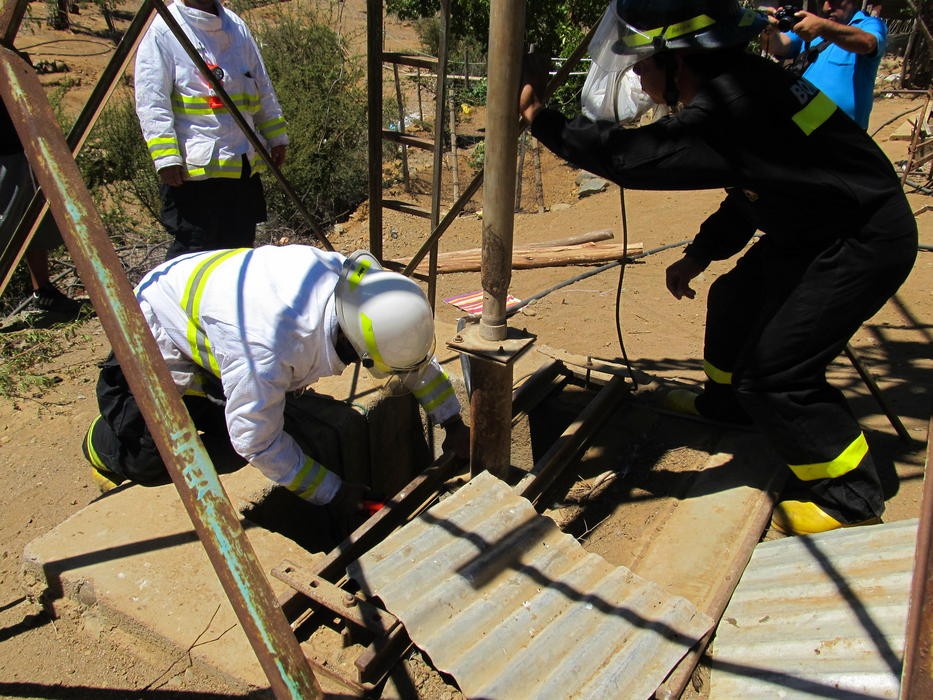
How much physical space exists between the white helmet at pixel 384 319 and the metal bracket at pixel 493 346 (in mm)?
126

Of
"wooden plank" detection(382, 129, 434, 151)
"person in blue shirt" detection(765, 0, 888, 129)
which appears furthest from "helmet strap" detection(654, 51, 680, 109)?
"person in blue shirt" detection(765, 0, 888, 129)

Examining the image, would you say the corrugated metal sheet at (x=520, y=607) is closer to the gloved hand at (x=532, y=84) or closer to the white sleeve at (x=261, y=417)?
the white sleeve at (x=261, y=417)

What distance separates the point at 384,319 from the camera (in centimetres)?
241

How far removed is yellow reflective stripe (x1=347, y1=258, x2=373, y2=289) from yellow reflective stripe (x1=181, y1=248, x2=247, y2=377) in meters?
0.51

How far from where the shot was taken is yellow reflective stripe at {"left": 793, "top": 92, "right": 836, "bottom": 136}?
2.26 m

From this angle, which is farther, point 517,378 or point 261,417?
point 517,378

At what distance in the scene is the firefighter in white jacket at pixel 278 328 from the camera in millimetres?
2441

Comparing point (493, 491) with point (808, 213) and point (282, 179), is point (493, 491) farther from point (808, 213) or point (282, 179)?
point (282, 179)

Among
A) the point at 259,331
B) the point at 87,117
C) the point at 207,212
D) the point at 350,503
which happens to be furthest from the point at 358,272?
the point at 207,212

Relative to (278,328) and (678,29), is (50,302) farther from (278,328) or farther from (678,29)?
(678,29)

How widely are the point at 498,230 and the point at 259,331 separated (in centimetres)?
88

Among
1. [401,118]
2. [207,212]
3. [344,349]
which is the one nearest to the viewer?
[344,349]

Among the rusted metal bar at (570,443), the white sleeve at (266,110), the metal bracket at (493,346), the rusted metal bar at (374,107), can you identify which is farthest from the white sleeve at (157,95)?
the rusted metal bar at (570,443)

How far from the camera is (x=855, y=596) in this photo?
2.25 m
